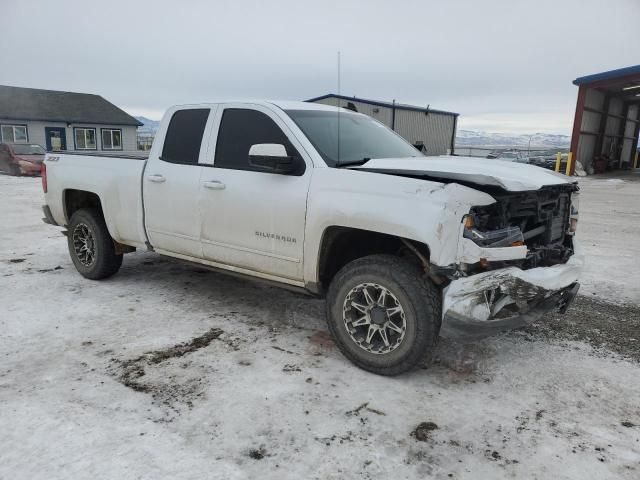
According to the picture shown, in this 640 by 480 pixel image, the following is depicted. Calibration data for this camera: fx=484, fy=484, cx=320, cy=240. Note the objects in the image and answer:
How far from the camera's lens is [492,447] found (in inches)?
104

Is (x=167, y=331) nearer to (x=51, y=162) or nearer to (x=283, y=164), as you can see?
(x=283, y=164)

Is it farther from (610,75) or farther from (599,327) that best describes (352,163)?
(610,75)

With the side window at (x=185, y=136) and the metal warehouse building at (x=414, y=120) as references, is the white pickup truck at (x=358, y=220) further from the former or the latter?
Answer: the metal warehouse building at (x=414, y=120)

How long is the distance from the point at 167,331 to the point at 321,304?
5.12ft

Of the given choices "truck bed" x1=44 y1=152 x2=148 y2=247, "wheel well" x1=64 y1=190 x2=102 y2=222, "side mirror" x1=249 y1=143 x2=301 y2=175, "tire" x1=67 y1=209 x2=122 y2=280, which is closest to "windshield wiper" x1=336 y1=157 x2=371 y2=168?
"side mirror" x1=249 y1=143 x2=301 y2=175

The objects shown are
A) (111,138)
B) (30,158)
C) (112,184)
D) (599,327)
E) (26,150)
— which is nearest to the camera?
(599,327)

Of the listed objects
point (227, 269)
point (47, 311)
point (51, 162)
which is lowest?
point (47, 311)

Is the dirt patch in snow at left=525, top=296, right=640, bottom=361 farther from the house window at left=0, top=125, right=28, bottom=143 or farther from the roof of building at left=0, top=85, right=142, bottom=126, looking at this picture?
the house window at left=0, top=125, right=28, bottom=143

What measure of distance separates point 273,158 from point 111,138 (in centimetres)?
3705

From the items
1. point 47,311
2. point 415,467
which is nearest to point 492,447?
point 415,467

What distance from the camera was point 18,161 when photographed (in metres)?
20.1

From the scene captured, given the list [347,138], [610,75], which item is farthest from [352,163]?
[610,75]

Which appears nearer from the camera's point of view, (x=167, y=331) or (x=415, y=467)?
(x=415, y=467)

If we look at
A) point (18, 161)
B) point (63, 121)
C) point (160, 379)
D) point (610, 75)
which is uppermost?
point (610, 75)
